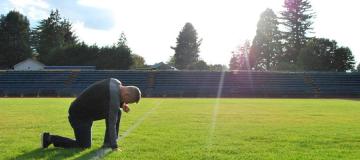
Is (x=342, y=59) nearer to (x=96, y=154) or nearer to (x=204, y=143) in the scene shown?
(x=204, y=143)

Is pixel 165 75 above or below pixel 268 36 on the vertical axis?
below

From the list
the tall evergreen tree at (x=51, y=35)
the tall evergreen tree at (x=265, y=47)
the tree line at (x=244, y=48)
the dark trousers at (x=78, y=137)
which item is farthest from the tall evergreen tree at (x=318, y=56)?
the dark trousers at (x=78, y=137)

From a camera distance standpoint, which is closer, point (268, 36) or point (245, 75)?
point (245, 75)

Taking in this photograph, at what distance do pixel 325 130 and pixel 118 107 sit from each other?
6.75 meters

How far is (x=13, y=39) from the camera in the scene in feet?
315

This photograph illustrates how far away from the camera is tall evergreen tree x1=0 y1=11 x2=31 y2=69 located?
301 feet

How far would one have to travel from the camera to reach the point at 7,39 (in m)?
95.1

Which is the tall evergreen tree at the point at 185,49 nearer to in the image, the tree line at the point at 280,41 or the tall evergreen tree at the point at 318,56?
the tree line at the point at 280,41

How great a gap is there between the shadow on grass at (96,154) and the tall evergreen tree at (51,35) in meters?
88.3

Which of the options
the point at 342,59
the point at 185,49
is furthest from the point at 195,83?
the point at 185,49

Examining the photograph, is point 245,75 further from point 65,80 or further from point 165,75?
point 65,80

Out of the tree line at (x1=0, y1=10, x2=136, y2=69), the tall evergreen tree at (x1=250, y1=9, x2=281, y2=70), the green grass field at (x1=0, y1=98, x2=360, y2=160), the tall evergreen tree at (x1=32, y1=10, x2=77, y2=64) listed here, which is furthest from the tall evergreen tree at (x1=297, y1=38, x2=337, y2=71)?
the green grass field at (x1=0, y1=98, x2=360, y2=160)

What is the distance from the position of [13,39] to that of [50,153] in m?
92.6

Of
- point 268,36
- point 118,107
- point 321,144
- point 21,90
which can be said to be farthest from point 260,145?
point 268,36
